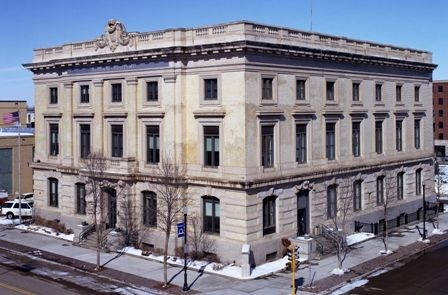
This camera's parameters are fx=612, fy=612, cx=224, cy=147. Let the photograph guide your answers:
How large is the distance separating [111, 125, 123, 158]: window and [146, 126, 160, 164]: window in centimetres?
261

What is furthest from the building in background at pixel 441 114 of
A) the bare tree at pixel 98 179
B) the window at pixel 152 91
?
the bare tree at pixel 98 179

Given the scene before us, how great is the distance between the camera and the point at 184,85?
129ft

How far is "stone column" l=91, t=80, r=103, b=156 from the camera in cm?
4428

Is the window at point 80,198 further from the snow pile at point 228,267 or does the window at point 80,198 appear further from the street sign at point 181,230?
the street sign at point 181,230

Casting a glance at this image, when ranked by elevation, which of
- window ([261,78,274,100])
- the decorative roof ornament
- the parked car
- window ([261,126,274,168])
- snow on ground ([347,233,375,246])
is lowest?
snow on ground ([347,233,375,246])

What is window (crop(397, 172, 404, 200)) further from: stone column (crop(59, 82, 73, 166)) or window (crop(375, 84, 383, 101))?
stone column (crop(59, 82, 73, 166))

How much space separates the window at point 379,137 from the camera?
161ft

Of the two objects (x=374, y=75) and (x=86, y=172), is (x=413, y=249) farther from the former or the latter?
(x=86, y=172)

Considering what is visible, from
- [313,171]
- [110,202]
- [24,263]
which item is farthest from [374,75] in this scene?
[24,263]

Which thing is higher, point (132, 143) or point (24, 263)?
point (132, 143)

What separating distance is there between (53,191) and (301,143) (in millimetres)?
21297

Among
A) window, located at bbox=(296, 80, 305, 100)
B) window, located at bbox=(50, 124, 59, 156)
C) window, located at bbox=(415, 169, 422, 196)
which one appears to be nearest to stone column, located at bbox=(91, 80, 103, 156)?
window, located at bbox=(50, 124, 59, 156)

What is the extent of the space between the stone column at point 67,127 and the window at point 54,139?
1.10 metres

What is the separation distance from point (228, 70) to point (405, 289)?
52.3 feet
